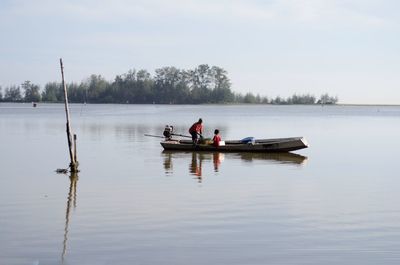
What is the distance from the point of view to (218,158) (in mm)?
27844

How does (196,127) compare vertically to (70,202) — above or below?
above

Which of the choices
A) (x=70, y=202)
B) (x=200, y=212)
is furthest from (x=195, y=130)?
(x=200, y=212)

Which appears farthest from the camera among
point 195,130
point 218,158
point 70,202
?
point 195,130

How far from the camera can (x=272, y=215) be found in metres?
14.2

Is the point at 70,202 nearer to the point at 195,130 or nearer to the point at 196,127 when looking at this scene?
the point at 195,130

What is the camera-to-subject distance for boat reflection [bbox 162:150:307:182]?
25.2 metres

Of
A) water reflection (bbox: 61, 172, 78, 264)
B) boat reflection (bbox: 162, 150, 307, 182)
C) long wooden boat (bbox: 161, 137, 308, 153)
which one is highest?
long wooden boat (bbox: 161, 137, 308, 153)

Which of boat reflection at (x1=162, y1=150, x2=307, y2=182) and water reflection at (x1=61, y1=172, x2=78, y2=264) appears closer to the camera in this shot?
water reflection at (x1=61, y1=172, x2=78, y2=264)

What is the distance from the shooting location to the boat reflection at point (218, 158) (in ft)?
82.7

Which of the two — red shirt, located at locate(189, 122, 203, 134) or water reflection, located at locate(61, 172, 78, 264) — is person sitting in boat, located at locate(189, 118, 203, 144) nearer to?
red shirt, located at locate(189, 122, 203, 134)

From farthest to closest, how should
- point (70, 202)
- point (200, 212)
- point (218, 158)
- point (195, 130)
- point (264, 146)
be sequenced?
point (195, 130), point (264, 146), point (218, 158), point (70, 202), point (200, 212)

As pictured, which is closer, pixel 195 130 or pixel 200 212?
pixel 200 212

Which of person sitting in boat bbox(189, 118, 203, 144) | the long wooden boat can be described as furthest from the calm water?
person sitting in boat bbox(189, 118, 203, 144)

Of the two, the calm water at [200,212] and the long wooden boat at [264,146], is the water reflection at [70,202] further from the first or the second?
the long wooden boat at [264,146]
